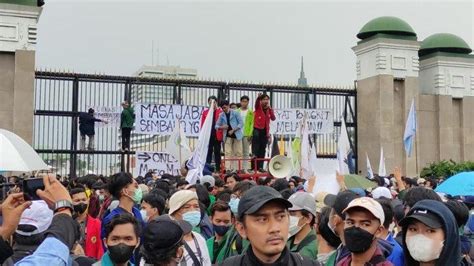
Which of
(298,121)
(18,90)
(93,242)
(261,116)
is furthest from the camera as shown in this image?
(298,121)

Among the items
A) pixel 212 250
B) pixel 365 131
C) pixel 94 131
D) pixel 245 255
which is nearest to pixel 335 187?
pixel 212 250

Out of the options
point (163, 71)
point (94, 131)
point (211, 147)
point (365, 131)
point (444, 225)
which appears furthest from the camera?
point (163, 71)

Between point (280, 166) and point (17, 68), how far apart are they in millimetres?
8345

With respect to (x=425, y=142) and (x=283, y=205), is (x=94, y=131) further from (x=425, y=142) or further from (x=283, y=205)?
(x=283, y=205)

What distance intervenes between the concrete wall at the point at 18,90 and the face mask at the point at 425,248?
1502cm

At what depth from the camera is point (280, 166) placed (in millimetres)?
13781

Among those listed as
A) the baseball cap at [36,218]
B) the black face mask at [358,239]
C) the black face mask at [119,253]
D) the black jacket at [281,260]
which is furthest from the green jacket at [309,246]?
the baseball cap at [36,218]

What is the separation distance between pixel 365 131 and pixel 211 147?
8985mm

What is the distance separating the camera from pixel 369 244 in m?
3.87

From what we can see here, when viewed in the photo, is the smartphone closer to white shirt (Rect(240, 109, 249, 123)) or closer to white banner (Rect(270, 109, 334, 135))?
white shirt (Rect(240, 109, 249, 123))

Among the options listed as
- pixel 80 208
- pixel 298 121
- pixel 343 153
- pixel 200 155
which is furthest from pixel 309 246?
pixel 298 121

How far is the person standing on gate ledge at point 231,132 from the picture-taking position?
15.0m

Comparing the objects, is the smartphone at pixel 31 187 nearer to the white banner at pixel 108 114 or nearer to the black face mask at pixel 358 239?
the black face mask at pixel 358 239

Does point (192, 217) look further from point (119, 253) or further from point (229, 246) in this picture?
point (119, 253)
